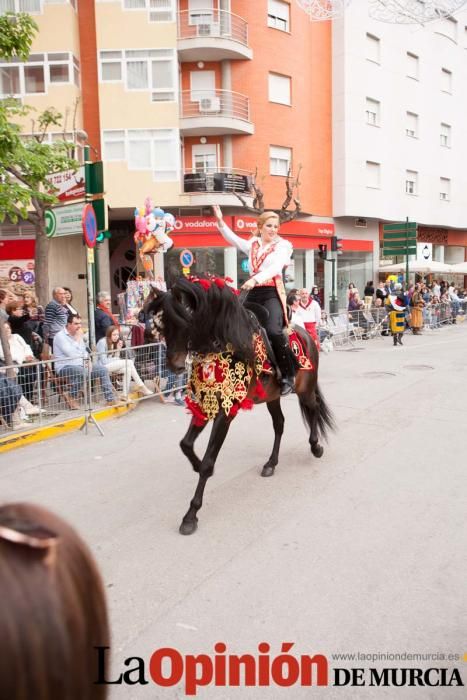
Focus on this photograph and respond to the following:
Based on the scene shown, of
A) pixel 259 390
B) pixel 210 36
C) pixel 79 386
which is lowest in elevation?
pixel 79 386

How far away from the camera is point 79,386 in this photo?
24.1 ft

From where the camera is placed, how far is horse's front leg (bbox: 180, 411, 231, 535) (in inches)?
167

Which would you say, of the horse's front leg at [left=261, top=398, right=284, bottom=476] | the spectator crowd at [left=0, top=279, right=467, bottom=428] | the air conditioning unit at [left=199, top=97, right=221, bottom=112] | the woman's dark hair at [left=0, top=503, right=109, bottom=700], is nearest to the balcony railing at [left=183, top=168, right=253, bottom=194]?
the air conditioning unit at [left=199, top=97, right=221, bottom=112]

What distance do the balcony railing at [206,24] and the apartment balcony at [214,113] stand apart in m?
2.27

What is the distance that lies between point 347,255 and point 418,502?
90.9ft

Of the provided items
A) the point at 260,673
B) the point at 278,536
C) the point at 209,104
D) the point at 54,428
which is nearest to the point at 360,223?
the point at 209,104

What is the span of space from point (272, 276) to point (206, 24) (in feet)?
78.6

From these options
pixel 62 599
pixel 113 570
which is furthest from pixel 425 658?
pixel 62 599

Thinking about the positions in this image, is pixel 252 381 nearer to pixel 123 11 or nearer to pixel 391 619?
pixel 391 619

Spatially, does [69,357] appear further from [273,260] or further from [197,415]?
[273,260]

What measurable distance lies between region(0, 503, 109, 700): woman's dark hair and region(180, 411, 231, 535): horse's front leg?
3302 mm

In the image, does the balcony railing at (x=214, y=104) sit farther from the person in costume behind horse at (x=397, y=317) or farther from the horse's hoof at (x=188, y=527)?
the horse's hoof at (x=188, y=527)

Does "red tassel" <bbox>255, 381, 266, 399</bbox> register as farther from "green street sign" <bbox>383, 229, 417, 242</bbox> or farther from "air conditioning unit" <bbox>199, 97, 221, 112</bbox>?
"air conditioning unit" <bbox>199, 97, 221, 112</bbox>

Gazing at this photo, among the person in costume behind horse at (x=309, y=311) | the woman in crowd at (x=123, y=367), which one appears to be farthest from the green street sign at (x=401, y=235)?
the woman in crowd at (x=123, y=367)
